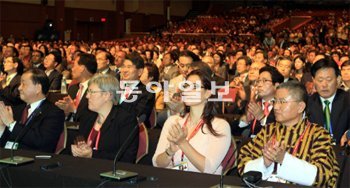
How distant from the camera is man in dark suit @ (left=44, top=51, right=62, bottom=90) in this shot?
7.19m

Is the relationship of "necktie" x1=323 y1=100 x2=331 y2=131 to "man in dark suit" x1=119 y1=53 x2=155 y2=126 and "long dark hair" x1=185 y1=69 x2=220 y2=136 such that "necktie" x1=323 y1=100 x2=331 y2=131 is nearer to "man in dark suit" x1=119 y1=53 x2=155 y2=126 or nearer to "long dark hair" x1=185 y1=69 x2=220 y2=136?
"long dark hair" x1=185 y1=69 x2=220 y2=136

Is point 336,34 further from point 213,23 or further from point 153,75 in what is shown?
point 153,75

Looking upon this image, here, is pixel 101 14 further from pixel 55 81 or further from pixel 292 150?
pixel 292 150

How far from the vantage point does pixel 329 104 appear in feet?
14.2

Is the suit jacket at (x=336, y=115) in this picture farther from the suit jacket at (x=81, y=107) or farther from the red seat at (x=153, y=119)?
the suit jacket at (x=81, y=107)

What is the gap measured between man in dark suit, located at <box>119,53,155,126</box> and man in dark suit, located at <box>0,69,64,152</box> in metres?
1.09

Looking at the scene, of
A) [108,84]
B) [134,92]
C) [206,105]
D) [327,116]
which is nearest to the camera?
[206,105]

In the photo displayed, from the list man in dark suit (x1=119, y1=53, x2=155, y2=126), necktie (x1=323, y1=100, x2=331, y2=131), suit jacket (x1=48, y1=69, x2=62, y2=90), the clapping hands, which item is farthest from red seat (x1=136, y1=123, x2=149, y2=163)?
suit jacket (x1=48, y1=69, x2=62, y2=90)

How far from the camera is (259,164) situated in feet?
9.27

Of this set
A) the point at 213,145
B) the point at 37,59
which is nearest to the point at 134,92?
the point at 213,145

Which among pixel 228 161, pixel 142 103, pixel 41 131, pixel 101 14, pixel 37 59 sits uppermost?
pixel 101 14

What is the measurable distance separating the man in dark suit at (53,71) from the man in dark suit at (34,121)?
3.21m

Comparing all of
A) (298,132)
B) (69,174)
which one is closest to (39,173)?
(69,174)

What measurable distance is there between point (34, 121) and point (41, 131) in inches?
3.4
